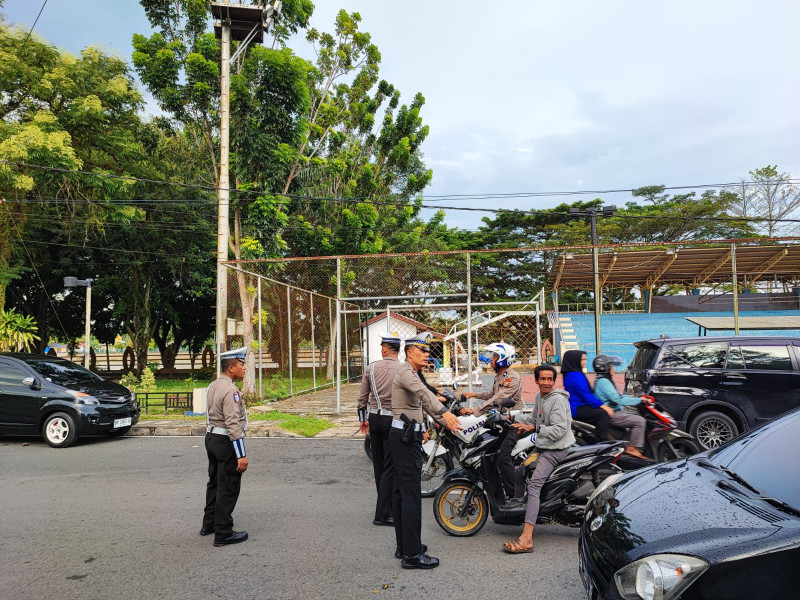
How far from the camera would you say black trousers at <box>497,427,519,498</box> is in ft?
15.5

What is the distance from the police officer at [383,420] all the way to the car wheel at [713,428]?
517 cm

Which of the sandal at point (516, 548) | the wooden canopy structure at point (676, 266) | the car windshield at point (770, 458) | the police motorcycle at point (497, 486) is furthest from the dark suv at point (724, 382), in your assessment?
the wooden canopy structure at point (676, 266)

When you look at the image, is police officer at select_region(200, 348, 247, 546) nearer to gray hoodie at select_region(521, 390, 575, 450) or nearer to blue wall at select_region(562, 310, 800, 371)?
gray hoodie at select_region(521, 390, 575, 450)

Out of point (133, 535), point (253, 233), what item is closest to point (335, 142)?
point (253, 233)

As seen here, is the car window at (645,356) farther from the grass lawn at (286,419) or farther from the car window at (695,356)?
the grass lawn at (286,419)

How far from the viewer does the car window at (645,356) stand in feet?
28.5

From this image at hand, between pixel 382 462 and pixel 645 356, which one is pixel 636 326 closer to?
pixel 645 356

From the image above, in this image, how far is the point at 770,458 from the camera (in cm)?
309

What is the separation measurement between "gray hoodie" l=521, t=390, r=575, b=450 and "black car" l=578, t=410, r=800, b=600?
870 millimetres

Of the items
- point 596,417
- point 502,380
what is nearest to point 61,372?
point 502,380

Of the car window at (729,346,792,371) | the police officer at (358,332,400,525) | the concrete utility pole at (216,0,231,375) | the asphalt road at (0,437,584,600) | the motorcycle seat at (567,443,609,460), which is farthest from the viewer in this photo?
the concrete utility pole at (216,0,231,375)

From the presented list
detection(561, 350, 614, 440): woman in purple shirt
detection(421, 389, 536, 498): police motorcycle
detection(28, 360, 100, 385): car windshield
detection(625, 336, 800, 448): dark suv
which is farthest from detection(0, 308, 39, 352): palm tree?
detection(625, 336, 800, 448): dark suv

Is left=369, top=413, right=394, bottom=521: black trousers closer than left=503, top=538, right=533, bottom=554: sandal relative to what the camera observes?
No

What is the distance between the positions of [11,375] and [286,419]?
5.02 metres
